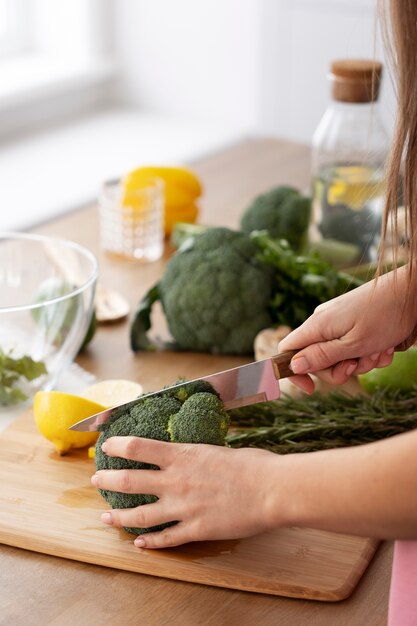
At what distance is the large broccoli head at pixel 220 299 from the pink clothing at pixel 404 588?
586 millimetres

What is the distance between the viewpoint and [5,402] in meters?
1.28

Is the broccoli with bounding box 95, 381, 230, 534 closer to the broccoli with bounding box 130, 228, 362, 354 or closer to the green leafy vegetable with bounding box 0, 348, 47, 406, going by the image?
the green leafy vegetable with bounding box 0, 348, 47, 406

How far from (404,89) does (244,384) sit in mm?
366

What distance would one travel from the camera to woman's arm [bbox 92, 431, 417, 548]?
32.4 inches

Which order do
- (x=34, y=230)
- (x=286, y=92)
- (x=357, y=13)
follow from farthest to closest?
(x=286, y=92)
(x=357, y=13)
(x=34, y=230)

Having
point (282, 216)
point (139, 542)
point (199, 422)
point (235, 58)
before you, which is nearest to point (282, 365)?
point (199, 422)

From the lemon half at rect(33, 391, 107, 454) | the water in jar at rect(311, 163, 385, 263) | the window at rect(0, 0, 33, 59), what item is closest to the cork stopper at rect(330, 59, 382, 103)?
the water in jar at rect(311, 163, 385, 263)

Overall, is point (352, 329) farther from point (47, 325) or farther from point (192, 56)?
point (192, 56)

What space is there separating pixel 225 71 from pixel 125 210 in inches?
51.6

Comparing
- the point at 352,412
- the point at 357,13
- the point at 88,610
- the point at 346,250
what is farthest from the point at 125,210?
the point at 357,13

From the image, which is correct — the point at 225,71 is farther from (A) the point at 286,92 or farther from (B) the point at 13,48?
(B) the point at 13,48

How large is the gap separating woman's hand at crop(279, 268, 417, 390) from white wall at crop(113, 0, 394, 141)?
5.78 ft

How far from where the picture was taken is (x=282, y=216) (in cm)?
171

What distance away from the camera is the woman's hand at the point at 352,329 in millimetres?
1100
